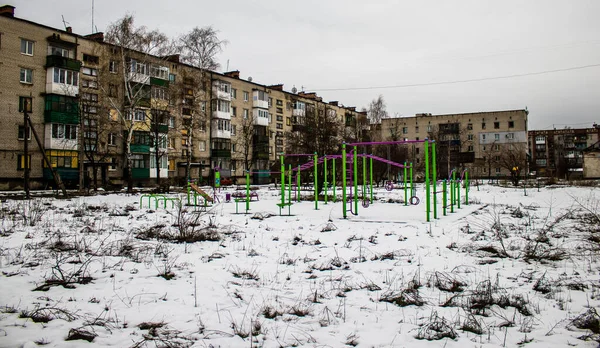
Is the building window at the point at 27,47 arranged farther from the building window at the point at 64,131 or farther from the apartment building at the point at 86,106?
the building window at the point at 64,131

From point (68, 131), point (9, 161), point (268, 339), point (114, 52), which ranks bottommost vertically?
point (268, 339)

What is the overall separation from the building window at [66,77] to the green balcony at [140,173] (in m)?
10.2

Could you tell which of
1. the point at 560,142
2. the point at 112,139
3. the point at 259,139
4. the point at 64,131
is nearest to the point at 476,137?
the point at 259,139

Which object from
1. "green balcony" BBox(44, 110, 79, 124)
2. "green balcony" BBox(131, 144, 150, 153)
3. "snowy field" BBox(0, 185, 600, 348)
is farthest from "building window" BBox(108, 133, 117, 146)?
"snowy field" BBox(0, 185, 600, 348)

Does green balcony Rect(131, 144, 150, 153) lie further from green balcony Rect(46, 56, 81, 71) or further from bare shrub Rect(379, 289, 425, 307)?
bare shrub Rect(379, 289, 425, 307)

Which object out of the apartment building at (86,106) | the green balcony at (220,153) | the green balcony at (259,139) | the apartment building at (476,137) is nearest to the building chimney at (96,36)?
the apartment building at (86,106)

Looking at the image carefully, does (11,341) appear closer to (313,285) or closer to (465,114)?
(313,285)

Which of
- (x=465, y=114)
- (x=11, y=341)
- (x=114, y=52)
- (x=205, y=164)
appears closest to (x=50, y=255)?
(x=11, y=341)

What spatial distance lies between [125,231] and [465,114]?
8017 cm

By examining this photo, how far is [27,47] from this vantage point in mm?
36562

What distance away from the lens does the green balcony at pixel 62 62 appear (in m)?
37.0

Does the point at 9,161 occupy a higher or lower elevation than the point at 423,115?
lower

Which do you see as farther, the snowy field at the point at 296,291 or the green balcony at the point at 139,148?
the green balcony at the point at 139,148

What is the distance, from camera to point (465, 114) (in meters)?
80.1
